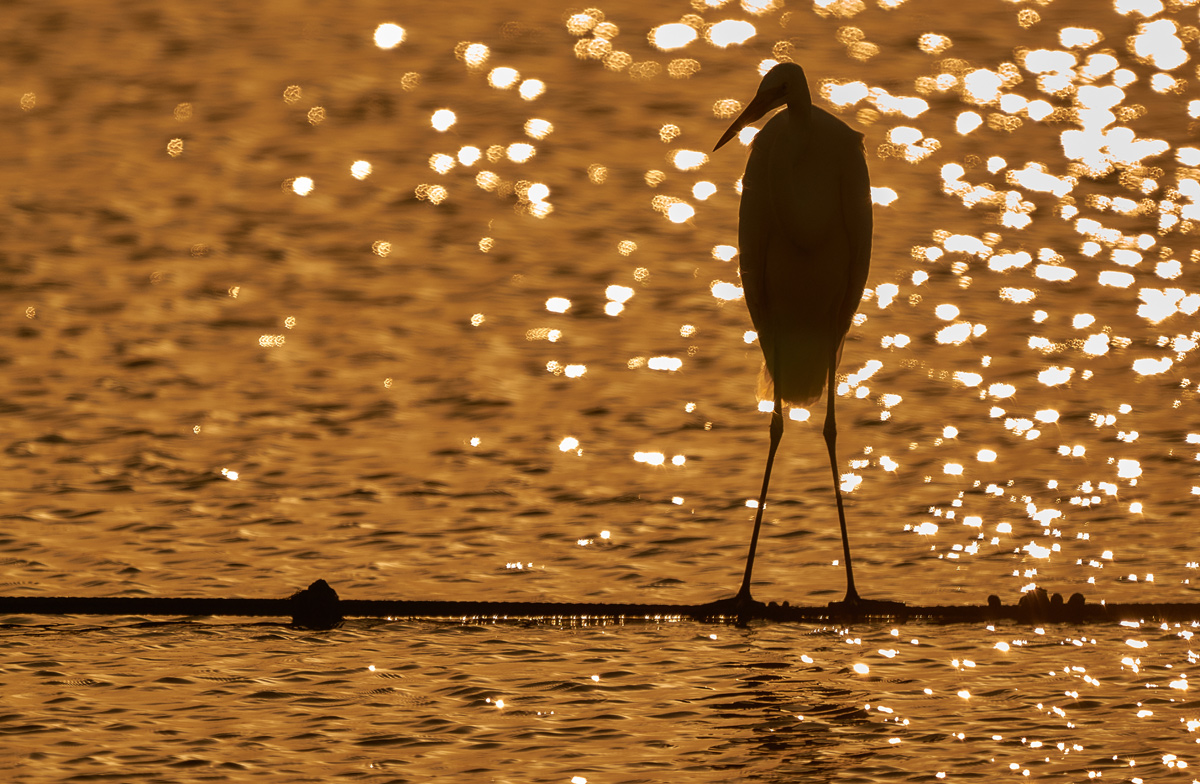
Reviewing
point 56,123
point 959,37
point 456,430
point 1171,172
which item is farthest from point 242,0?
point 456,430

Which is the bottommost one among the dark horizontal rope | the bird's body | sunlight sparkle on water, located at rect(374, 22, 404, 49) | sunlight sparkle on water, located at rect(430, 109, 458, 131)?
the dark horizontal rope

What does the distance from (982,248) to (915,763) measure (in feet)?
30.2

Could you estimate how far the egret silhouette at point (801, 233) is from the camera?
7.77 metres

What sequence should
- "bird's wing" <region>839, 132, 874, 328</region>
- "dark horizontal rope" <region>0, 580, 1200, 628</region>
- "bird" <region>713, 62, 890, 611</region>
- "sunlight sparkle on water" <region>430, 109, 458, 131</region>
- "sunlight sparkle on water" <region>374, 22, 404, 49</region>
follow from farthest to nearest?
"sunlight sparkle on water" <region>374, 22, 404, 49</region>, "sunlight sparkle on water" <region>430, 109, 458, 131</region>, "bird's wing" <region>839, 132, 874, 328</region>, "bird" <region>713, 62, 890, 611</region>, "dark horizontal rope" <region>0, 580, 1200, 628</region>

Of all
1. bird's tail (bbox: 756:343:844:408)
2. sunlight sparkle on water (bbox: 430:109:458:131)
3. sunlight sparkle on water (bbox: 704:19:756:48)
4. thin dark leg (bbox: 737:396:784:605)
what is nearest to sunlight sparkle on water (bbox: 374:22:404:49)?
sunlight sparkle on water (bbox: 430:109:458:131)

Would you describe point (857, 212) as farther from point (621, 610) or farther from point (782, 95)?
point (621, 610)

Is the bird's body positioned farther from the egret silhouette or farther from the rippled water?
the rippled water

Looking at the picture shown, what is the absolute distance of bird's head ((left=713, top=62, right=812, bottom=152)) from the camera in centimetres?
761

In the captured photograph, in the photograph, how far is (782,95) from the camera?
7656 millimetres

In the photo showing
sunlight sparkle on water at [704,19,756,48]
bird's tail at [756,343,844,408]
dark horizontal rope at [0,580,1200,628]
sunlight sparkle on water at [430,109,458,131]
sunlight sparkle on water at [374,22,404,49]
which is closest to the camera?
dark horizontal rope at [0,580,1200,628]

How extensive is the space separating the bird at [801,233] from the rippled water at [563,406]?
3.32 ft

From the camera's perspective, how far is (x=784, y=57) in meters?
20.9

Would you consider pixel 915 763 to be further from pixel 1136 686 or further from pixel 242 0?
pixel 242 0

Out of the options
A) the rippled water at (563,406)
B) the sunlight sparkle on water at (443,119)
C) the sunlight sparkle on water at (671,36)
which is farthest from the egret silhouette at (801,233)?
the sunlight sparkle on water at (671,36)
